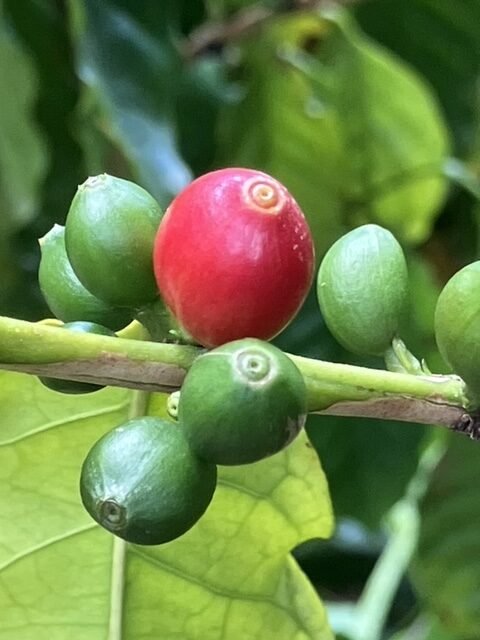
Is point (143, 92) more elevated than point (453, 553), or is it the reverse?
point (143, 92)

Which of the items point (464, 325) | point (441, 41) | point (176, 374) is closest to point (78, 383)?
point (176, 374)

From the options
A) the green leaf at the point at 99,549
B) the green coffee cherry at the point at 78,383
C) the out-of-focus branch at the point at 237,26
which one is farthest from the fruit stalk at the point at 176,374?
the out-of-focus branch at the point at 237,26

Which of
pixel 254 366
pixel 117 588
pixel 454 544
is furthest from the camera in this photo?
pixel 454 544

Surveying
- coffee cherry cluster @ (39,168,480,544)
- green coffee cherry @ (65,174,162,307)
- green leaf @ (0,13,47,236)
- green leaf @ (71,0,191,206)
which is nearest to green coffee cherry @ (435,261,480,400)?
coffee cherry cluster @ (39,168,480,544)

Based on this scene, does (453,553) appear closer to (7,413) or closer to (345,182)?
(345,182)

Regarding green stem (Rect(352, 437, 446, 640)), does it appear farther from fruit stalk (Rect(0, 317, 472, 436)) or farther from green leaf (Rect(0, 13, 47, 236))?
fruit stalk (Rect(0, 317, 472, 436))

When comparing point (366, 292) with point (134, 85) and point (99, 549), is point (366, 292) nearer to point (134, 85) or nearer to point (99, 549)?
point (99, 549)

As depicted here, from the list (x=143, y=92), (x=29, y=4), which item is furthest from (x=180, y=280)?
(x=29, y=4)
